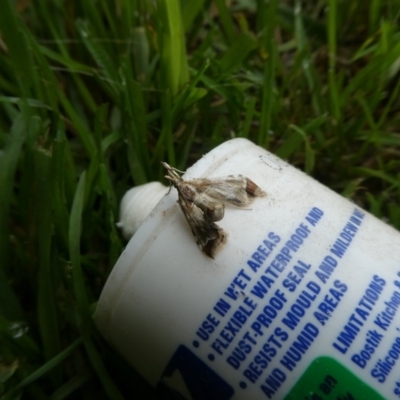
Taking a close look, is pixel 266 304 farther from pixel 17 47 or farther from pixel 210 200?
pixel 17 47

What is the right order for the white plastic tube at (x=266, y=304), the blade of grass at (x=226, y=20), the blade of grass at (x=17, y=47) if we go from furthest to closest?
the blade of grass at (x=226, y=20), the blade of grass at (x=17, y=47), the white plastic tube at (x=266, y=304)

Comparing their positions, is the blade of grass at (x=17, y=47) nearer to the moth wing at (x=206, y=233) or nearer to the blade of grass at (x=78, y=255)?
the blade of grass at (x=78, y=255)

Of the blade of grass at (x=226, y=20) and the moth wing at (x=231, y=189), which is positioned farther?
the blade of grass at (x=226, y=20)

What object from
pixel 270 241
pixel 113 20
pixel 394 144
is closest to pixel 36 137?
pixel 113 20

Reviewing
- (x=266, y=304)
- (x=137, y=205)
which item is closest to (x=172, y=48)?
(x=137, y=205)

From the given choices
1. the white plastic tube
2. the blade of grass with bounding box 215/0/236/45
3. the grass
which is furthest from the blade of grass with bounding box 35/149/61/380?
the blade of grass with bounding box 215/0/236/45

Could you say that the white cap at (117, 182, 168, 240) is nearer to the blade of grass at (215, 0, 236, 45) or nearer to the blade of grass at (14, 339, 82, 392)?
the blade of grass at (14, 339, 82, 392)

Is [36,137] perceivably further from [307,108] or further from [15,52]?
[307,108]

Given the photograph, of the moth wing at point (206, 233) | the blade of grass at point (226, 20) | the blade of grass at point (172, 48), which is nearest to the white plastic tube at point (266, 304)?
the moth wing at point (206, 233)
